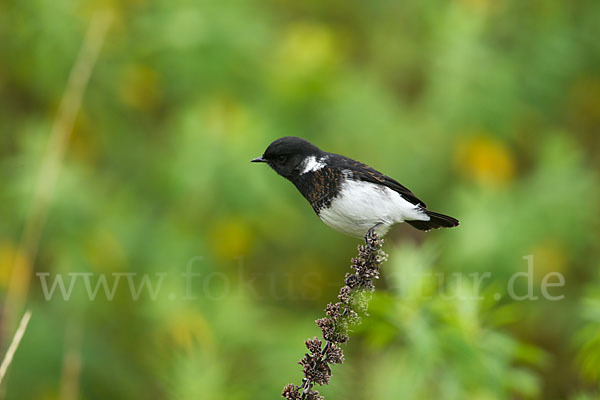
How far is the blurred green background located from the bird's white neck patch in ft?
5.33

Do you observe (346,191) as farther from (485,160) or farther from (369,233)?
(485,160)

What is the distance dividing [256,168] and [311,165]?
2.42 m

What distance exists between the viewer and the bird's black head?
80.8 inches

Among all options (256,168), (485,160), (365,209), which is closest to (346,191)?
(365,209)

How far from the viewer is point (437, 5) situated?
5488 millimetres

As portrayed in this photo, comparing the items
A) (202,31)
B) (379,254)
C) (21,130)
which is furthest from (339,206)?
(21,130)

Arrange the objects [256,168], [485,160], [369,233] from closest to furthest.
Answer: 1. [369,233]
2. [256,168]
3. [485,160]

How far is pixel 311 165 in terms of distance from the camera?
6.85 ft

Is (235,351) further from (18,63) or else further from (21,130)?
(18,63)

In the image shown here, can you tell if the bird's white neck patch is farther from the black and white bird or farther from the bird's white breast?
the bird's white breast

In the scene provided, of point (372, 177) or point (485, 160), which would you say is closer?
point (372, 177)

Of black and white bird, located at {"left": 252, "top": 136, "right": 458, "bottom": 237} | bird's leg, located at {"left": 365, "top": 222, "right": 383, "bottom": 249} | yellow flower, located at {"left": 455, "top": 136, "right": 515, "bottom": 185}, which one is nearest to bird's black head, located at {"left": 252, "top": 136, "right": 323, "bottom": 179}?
black and white bird, located at {"left": 252, "top": 136, "right": 458, "bottom": 237}

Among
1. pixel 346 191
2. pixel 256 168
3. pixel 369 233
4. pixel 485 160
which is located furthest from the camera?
pixel 485 160

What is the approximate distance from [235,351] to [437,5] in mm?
3293
